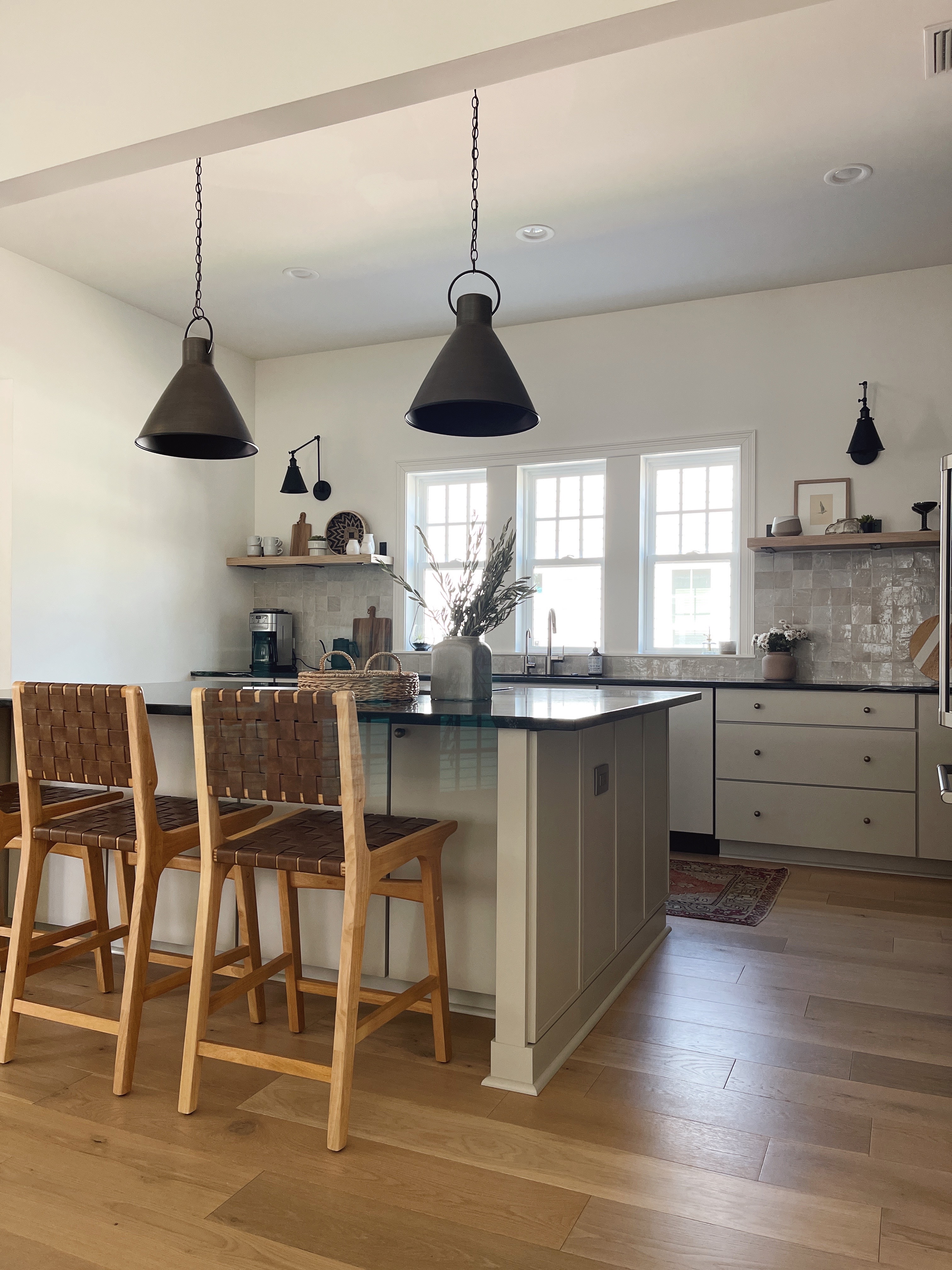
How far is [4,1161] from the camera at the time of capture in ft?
6.27

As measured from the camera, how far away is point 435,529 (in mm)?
6199

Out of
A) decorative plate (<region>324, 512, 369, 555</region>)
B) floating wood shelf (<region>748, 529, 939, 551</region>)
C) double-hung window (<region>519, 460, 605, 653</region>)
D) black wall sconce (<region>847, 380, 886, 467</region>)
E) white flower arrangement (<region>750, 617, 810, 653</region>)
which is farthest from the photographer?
decorative plate (<region>324, 512, 369, 555</region>)

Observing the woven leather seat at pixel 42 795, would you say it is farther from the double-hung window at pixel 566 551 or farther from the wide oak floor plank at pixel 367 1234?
the double-hung window at pixel 566 551

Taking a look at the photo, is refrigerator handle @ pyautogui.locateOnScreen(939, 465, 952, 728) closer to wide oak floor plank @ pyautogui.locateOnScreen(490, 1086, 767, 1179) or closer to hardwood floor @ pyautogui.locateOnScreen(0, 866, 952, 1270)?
hardwood floor @ pyautogui.locateOnScreen(0, 866, 952, 1270)

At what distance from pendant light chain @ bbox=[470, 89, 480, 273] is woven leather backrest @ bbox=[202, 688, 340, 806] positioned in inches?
51.9

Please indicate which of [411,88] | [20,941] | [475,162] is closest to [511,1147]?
[20,941]

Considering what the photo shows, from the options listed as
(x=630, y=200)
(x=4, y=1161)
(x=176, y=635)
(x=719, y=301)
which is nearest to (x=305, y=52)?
(x=630, y=200)

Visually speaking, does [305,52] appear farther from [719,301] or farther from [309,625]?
[309,625]

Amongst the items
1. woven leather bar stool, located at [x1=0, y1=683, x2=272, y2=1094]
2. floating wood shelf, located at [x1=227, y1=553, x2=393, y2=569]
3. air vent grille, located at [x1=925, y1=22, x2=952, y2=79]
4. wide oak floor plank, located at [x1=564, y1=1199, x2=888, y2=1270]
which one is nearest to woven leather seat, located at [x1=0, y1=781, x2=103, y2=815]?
woven leather bar stool, located at [x1=0, y1=683, x2=272, y2=1094]

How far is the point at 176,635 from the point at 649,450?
316 cm

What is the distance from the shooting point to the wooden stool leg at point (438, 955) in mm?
2350

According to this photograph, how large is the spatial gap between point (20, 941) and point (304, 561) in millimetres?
3841

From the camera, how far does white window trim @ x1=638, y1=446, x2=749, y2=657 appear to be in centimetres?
533

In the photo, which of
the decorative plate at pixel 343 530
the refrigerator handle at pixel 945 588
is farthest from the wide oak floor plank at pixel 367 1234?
the decorative plate at pixel 343 530
